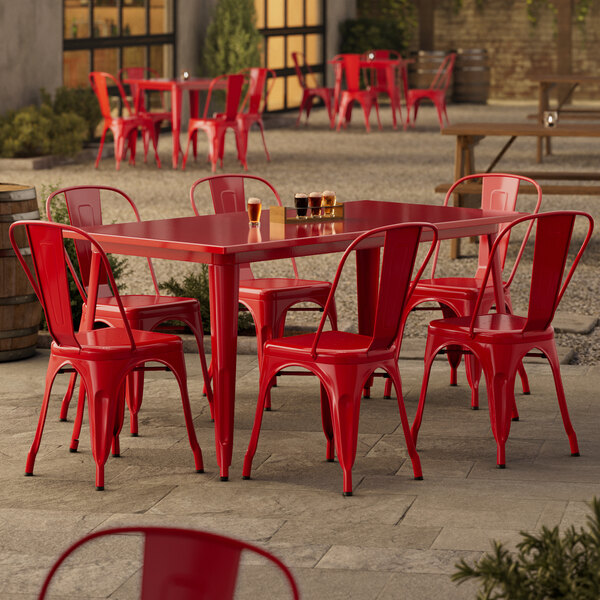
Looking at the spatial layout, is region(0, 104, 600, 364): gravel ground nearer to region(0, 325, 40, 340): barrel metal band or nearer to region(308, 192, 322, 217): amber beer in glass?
region(0, 325, 40, 340): barrel metal band

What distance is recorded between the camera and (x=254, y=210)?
4105 millimetres

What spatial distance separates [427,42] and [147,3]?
762cm

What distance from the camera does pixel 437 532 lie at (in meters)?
3.18

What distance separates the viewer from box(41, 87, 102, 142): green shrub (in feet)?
42.2

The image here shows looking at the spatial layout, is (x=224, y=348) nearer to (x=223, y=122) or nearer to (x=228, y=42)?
(x=223, y=122)

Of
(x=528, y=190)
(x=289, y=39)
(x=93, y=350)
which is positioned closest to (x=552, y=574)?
(x=93, y=350)

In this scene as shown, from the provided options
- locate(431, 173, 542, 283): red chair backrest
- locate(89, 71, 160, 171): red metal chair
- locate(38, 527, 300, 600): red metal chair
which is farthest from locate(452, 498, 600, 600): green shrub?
locate(89, 71, 160, 171): red metal chair

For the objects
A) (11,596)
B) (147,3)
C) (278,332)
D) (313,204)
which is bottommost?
(11,596)

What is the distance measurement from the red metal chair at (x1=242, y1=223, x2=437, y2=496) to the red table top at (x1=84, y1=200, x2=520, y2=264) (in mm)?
251

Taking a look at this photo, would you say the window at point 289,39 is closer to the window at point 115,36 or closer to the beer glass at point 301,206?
the window at point 115,36

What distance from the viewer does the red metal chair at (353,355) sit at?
353 cm

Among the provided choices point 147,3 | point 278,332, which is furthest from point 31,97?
point 278,332

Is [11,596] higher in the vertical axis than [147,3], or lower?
lower

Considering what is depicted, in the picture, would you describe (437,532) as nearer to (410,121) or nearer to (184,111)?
(184,111)
